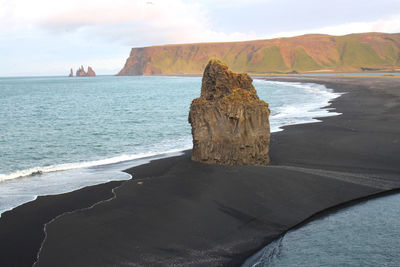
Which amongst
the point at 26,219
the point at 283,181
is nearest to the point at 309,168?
the point at 283,181

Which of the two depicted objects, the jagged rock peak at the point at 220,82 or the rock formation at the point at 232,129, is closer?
the rock formation at the point at 232,129

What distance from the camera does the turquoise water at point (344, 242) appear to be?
9242mm

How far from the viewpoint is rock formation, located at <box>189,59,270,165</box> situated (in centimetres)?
1684

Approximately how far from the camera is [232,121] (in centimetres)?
1694

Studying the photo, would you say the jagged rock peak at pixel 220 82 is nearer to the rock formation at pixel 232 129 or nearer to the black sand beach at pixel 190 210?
the rock formation at pixel 232 129

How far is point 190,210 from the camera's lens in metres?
11.6

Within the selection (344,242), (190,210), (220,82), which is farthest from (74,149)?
(344,242)

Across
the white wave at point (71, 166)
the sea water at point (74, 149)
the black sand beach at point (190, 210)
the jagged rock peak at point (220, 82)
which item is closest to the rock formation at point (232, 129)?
the jagged rock peak at point (220, 82)

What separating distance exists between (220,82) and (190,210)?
8255 mm

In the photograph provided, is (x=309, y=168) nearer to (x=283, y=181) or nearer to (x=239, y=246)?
(x=283, y=181)

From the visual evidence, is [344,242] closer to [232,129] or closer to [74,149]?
[232,129]

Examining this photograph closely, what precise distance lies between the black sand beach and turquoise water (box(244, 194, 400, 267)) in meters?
0.43

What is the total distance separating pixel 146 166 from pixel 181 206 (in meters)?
7.07

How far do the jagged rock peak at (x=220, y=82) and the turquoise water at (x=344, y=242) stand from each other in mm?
8018
